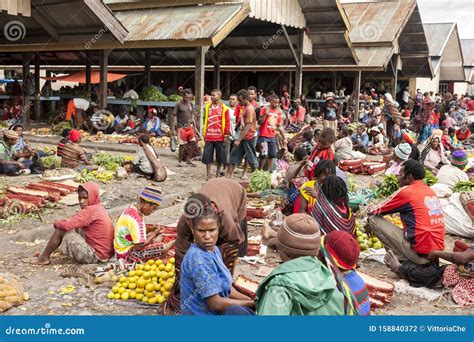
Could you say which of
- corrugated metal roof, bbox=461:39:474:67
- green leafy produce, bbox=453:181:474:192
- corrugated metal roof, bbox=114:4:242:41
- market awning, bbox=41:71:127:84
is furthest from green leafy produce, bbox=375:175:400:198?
corrugated metal roof, bbox=461:39:474:67

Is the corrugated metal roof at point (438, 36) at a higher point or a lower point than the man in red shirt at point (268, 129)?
higher

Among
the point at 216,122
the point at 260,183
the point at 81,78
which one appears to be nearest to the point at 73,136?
the point at 216,122

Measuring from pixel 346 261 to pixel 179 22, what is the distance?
471 inches

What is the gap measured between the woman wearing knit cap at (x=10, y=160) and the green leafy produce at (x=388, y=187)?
250 inches

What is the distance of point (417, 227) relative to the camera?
5.46 m

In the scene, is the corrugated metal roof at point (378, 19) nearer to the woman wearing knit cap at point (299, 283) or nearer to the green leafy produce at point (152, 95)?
the green leafy produce at point (152, 95)

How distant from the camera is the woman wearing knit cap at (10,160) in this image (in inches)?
386

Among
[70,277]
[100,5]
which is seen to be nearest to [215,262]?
[70,277]

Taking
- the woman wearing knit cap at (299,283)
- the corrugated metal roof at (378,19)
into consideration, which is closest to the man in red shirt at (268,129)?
the woman wearing knit cap at (299,283)

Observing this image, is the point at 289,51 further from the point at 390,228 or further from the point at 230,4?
the point at 390,228

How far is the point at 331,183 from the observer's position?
534cm

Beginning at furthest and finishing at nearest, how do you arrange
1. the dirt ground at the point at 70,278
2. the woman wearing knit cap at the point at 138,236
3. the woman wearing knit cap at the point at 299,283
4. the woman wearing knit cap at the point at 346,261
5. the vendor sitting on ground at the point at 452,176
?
the vendor sitting on ground at the point at 452,176, the woman wearing knit cap at the point at 138,236, the dirt ground at the point at 70,278, the woman wearing knit cap at the point at 346,261, the woman wearing knit cap at the point at 299,283

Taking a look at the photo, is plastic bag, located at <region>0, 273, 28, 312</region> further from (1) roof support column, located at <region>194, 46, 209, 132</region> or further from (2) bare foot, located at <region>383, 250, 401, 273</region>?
(1) roof support column, located at <region>194, 46, 209, 132</region>

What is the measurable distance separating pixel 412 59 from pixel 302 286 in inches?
1033
